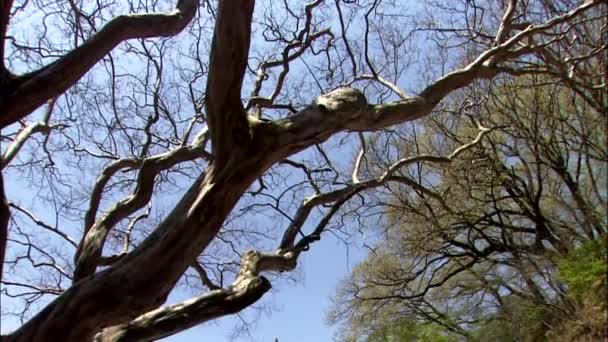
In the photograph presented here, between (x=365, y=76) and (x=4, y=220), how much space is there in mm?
4458

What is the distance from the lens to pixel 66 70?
10.8 feet

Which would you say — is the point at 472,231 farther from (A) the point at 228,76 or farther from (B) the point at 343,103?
(A) the point at 228,76

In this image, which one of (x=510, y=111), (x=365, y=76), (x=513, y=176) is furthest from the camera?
(x=513, y=176)

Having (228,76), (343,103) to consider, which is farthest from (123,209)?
(343,103)

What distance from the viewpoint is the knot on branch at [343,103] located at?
3367mm

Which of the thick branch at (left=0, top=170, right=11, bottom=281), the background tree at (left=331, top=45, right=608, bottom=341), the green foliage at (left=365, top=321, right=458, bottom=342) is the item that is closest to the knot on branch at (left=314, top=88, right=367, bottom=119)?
the thick branch at (left=0, top=170, right=11, bottom=281)

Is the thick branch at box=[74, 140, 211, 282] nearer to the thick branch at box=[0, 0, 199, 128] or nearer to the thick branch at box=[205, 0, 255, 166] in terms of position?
the thick branch at box=[0, 0, 199, 128]

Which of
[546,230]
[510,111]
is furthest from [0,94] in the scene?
[546,230]

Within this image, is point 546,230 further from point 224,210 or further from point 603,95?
point 603,95

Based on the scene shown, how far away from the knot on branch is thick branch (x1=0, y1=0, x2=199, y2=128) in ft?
5.01

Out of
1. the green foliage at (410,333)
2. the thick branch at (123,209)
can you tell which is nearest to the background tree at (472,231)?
the green foliage at (410,333)

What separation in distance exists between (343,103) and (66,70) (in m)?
1.83

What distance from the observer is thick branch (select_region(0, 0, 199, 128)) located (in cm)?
309

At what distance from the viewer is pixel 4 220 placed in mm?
3057
